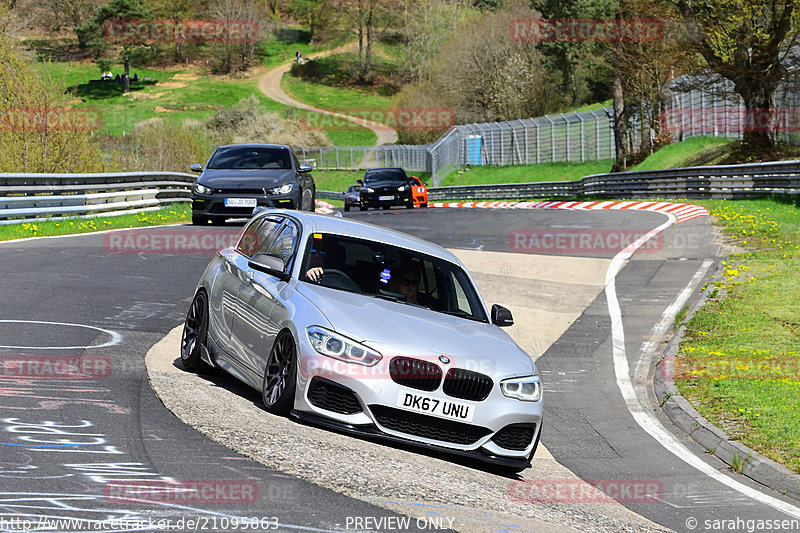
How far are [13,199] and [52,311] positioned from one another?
10.9 meters

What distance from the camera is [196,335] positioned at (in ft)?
30.9

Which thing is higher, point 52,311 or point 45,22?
point 45,22

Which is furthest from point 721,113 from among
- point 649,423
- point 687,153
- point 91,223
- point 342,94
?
point 342,94

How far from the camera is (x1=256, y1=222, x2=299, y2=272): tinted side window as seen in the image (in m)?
8.71

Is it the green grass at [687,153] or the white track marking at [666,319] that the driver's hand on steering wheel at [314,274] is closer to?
the white track marking at [666,319]

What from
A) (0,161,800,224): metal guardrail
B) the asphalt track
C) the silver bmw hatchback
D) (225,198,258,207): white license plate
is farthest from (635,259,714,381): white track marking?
(0,161,800,224): metal guardrail

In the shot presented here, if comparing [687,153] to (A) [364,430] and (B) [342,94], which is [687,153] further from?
(B) [342,94]

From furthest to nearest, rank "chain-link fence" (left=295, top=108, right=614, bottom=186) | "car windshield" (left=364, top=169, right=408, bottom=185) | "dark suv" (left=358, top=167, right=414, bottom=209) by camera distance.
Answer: "chain-link fence" (left=295, top=108, right=614, bottom=186), "car windshield" (left=364, top=169, right=408, bottom=185), "dark suv" (left=358, top=167, right=414, bottom=209)

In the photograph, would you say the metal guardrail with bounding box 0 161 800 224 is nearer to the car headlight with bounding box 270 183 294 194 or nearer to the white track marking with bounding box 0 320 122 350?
the car headlight with bounding box 270 183 294 194

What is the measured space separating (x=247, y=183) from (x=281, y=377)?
1423 centimetres

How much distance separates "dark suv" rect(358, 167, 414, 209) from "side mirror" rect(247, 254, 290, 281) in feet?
93.0

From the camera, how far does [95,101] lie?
413ft

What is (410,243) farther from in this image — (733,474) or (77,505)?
(77,505)

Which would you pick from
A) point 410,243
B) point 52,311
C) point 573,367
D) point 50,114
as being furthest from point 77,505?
point 50,114
